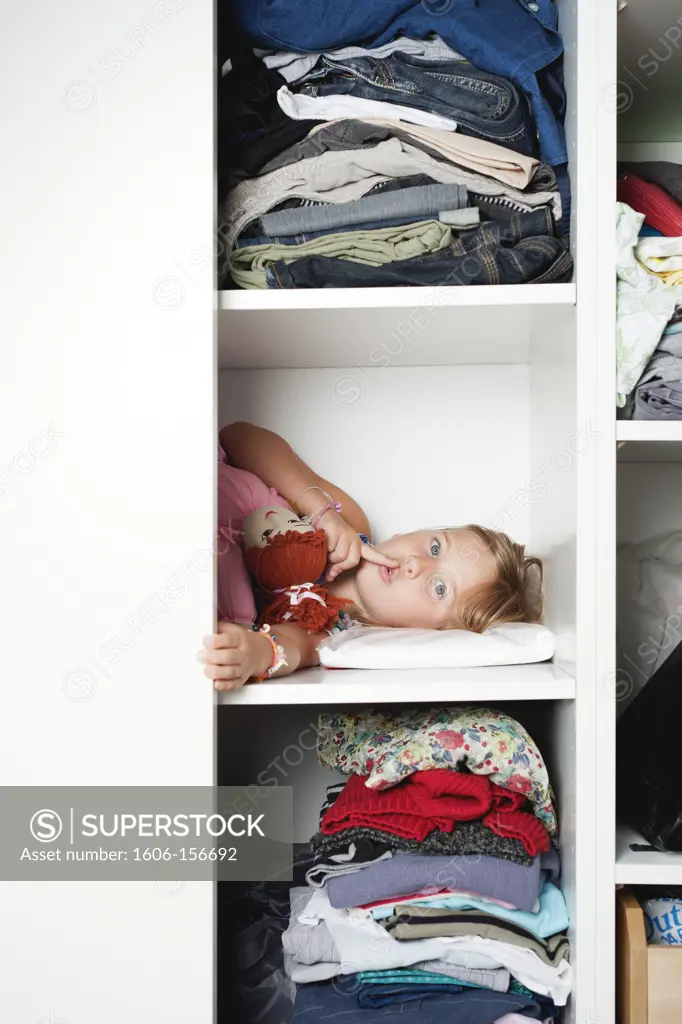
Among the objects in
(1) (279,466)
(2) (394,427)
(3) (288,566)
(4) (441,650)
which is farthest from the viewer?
(2) (394,427)

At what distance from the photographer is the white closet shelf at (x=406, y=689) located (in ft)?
3.39

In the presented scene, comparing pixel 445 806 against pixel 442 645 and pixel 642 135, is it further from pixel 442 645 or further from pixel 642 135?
pixel 642 135

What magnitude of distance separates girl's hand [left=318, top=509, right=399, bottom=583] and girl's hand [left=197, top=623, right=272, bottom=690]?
0.92ft

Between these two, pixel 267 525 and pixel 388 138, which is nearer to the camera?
pixel 388 138

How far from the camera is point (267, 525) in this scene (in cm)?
127

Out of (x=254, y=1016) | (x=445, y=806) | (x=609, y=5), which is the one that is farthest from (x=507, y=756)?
(x=609, y=5)

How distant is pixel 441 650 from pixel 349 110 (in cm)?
74

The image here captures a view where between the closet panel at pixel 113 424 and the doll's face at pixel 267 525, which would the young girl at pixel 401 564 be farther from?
the closet panel at pixel 113 424

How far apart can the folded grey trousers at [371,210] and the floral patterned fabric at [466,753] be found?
675 mm

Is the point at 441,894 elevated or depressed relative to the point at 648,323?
depressed

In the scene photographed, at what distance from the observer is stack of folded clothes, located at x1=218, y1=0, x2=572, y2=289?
3.68 ft

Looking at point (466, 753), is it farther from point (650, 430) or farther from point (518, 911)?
point (650, 430)

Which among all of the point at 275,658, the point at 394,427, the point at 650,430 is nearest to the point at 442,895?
the point at 275,658

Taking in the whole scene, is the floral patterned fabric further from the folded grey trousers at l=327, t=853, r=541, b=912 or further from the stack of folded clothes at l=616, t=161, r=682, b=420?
the stack of folded clothes at l=616, t=161, r=682, b=420
